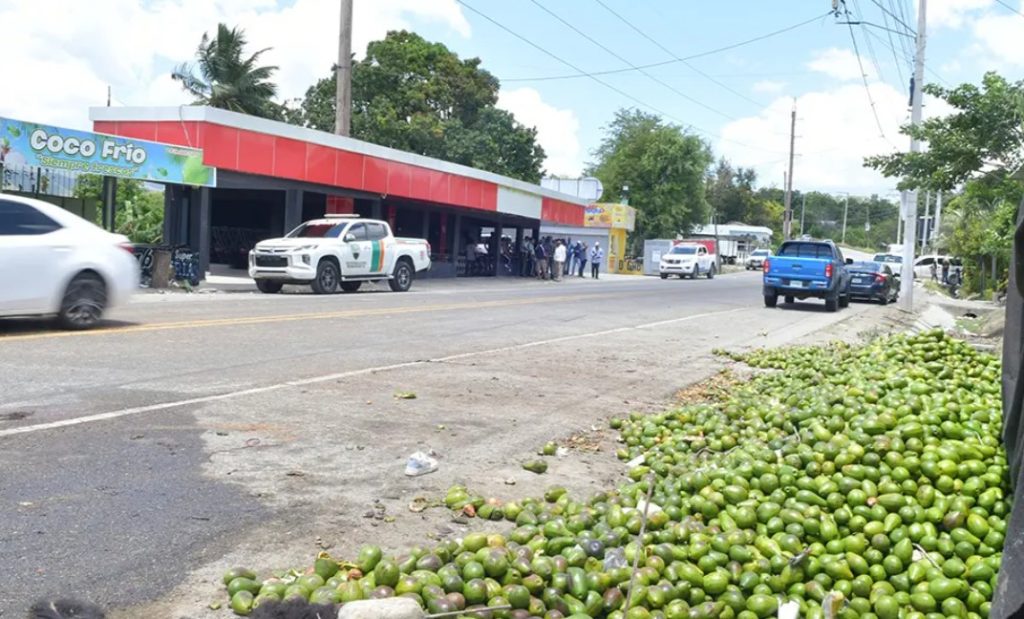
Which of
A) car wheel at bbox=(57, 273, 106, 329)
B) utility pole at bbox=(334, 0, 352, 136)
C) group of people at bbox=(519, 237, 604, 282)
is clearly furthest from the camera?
group of people at bbox=(519, 237, 604, 282)

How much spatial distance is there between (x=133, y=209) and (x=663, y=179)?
4187 cm

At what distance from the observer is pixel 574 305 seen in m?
21.5

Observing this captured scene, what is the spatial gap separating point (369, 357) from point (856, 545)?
7141mm

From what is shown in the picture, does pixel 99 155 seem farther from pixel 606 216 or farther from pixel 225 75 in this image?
pixel 606 216

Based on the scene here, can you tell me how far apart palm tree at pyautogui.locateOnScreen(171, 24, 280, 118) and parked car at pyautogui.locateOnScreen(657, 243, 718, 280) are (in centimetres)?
2359

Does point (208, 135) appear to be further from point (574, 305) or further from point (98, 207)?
point (98, 207)

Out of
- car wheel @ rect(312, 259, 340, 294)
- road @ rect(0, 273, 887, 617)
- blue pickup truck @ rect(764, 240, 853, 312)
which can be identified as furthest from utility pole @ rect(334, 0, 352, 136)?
road @ rect(0, 273, 887, 617)

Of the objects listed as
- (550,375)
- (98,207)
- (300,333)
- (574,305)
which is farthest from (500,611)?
(98,207)

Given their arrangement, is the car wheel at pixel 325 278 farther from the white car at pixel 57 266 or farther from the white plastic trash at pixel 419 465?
the white plastic trash at pixel 419 465

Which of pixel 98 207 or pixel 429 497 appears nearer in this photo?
pixel 429 497

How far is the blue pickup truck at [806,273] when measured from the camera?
2297cm

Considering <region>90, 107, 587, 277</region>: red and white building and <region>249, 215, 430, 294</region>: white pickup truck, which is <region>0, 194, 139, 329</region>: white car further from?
<region>90, 107, 587, 277</region>: red and white building

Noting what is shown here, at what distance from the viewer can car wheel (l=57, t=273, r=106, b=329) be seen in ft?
37.2

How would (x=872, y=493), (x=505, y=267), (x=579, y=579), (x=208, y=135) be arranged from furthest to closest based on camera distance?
(x=505, y=267) → (x=208, y=135) → (x=872, y=493) → (x=579, y=579)
